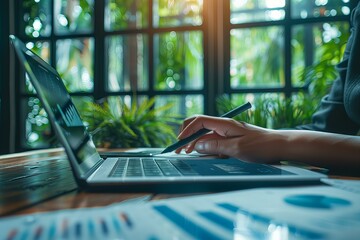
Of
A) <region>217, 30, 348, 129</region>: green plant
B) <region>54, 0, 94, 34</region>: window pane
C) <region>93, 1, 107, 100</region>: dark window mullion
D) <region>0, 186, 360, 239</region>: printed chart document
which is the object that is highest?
<region>54, 0, 94, 34</region>: window pane

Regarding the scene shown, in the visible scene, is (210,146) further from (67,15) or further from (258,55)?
(258,55)

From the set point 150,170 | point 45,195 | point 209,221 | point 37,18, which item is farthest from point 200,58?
point 209,221

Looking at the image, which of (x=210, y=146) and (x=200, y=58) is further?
(x=200, y=58)

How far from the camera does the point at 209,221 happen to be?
0.91 feet

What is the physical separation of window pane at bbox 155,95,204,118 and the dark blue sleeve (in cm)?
114

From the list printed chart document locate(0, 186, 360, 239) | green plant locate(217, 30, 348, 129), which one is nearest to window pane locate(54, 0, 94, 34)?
green plant locate(217, 30, 348, 129)

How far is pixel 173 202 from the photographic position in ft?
1.13

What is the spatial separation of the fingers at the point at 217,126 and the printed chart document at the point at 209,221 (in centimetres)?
41

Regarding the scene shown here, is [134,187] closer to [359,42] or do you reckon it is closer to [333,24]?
[359,42]

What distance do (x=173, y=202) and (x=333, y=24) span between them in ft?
6.82

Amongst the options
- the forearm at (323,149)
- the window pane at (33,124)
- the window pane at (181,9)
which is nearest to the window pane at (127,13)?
the window pane at (181,9)

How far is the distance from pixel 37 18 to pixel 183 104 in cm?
125

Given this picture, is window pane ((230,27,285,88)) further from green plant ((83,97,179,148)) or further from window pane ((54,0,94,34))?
green plant ((83,97,179,148))

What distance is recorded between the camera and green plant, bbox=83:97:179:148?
181cm
